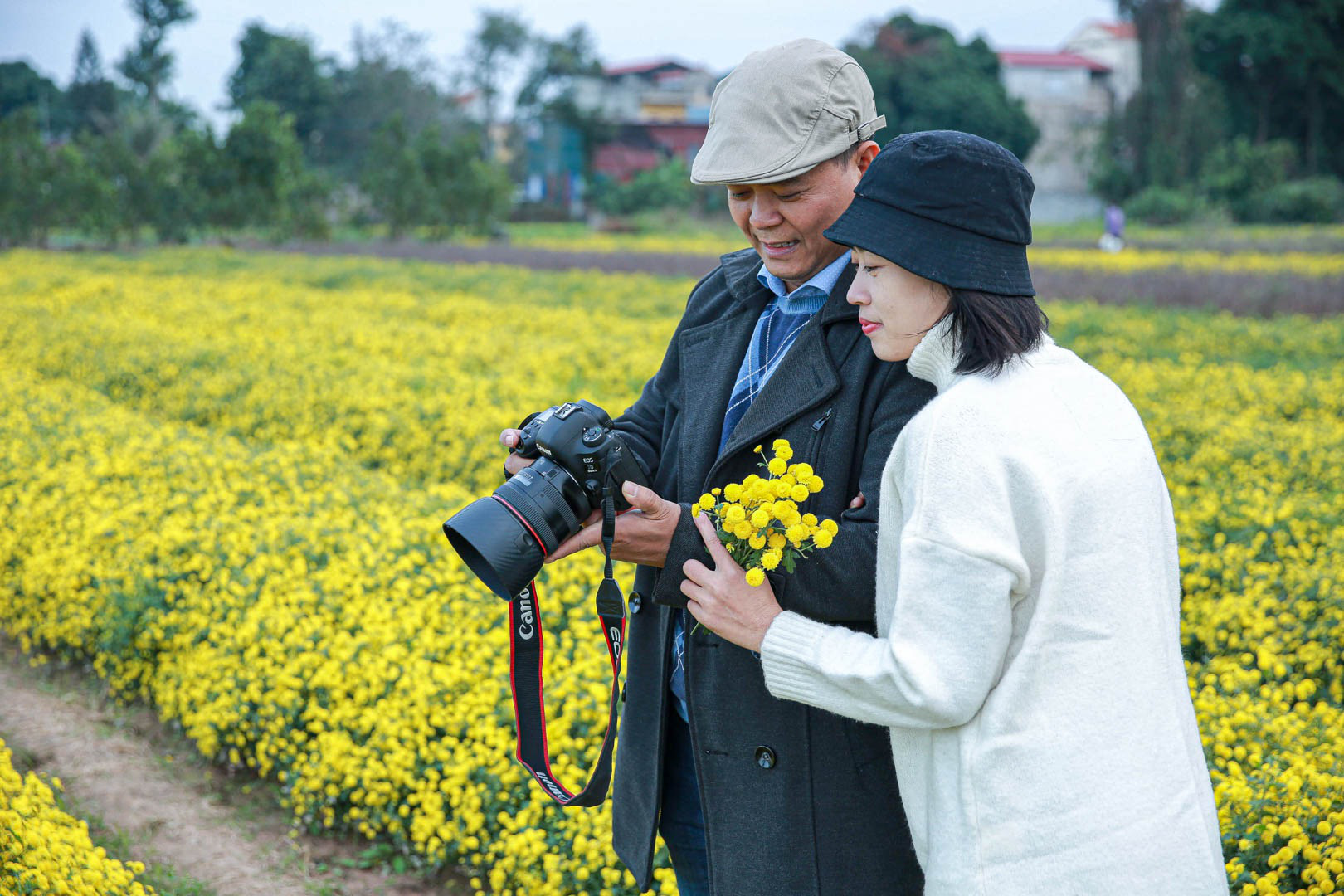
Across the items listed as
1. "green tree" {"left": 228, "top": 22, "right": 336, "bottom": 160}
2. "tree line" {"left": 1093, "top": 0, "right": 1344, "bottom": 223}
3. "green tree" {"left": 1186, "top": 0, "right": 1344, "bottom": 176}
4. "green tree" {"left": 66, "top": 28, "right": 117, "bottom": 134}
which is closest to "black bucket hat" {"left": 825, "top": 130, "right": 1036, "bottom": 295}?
"tree line" {"left": 1093, "top": 0, "right": 1344, "bottom": 223}

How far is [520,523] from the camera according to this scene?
159 cm

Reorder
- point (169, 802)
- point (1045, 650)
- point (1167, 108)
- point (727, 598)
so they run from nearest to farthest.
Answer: point (1045, 650) → point (727, 598) → point (169, 802) → point (1167, 108)

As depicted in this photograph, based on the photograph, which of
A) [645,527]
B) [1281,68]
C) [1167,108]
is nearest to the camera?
[645,527]

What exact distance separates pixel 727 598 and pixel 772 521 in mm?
119

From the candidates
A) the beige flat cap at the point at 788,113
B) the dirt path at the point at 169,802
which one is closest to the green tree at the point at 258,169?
the dirt path at the point at 169,802

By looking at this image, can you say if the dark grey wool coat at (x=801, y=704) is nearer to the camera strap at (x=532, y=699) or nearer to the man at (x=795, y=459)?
the man at (x=795, y=459)

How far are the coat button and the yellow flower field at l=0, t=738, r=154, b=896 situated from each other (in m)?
1.42

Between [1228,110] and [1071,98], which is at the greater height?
[1071,98]

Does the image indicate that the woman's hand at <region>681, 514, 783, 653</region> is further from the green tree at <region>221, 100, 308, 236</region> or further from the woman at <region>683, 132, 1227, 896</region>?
the green tree at <region>221, 100, 308, 236</region>

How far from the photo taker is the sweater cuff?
1312 millimetres

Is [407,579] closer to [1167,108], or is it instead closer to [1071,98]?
[1167,108]

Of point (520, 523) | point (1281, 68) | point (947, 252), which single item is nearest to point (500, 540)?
point (520, 523)

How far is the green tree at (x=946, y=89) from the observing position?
4397cm

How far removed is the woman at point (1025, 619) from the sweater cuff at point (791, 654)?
0.06 m
